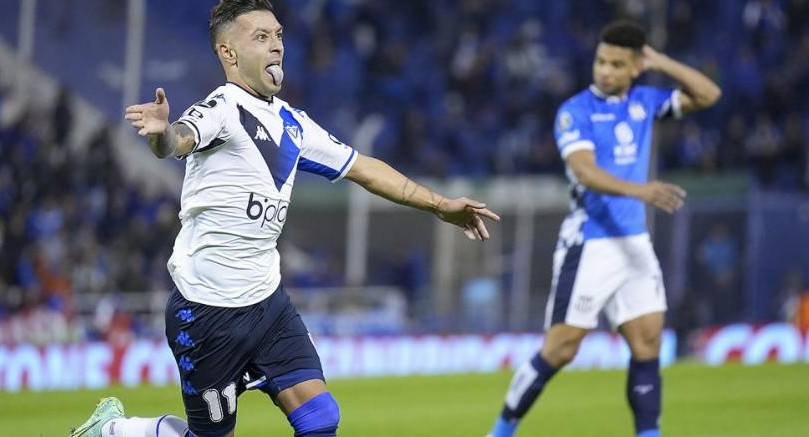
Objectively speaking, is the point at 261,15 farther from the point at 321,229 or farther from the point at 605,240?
the point at 321,229

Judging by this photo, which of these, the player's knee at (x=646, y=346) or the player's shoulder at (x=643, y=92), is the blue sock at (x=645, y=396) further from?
the player's shoulder at (x=643, y=92)

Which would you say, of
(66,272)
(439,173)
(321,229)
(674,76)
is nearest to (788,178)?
(439,173)

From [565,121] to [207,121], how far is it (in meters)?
3.13

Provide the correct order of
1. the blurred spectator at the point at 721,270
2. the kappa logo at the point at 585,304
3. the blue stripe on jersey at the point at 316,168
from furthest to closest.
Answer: the blurred spectator at the point at 721,270
the kappa logo at the point at 585,304
the blue stripe on jersey at the point at 316,168

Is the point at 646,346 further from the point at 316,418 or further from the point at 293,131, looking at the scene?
the point at 293,131

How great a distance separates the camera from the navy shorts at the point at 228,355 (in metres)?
5.55

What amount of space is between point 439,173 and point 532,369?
1344 centimetres

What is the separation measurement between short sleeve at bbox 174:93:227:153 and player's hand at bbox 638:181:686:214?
238 centimetres

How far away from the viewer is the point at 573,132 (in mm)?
7754

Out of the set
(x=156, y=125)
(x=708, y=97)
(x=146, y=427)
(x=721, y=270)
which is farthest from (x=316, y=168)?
(x=721, y=270)

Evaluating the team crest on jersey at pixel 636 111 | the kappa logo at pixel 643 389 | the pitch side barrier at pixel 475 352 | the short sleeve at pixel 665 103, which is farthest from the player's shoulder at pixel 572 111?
the pitch side barrier at pixel 475 352

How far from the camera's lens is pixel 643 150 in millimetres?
7914

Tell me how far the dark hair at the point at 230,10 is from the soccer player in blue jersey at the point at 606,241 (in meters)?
2.57

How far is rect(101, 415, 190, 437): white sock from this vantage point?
593 cm
